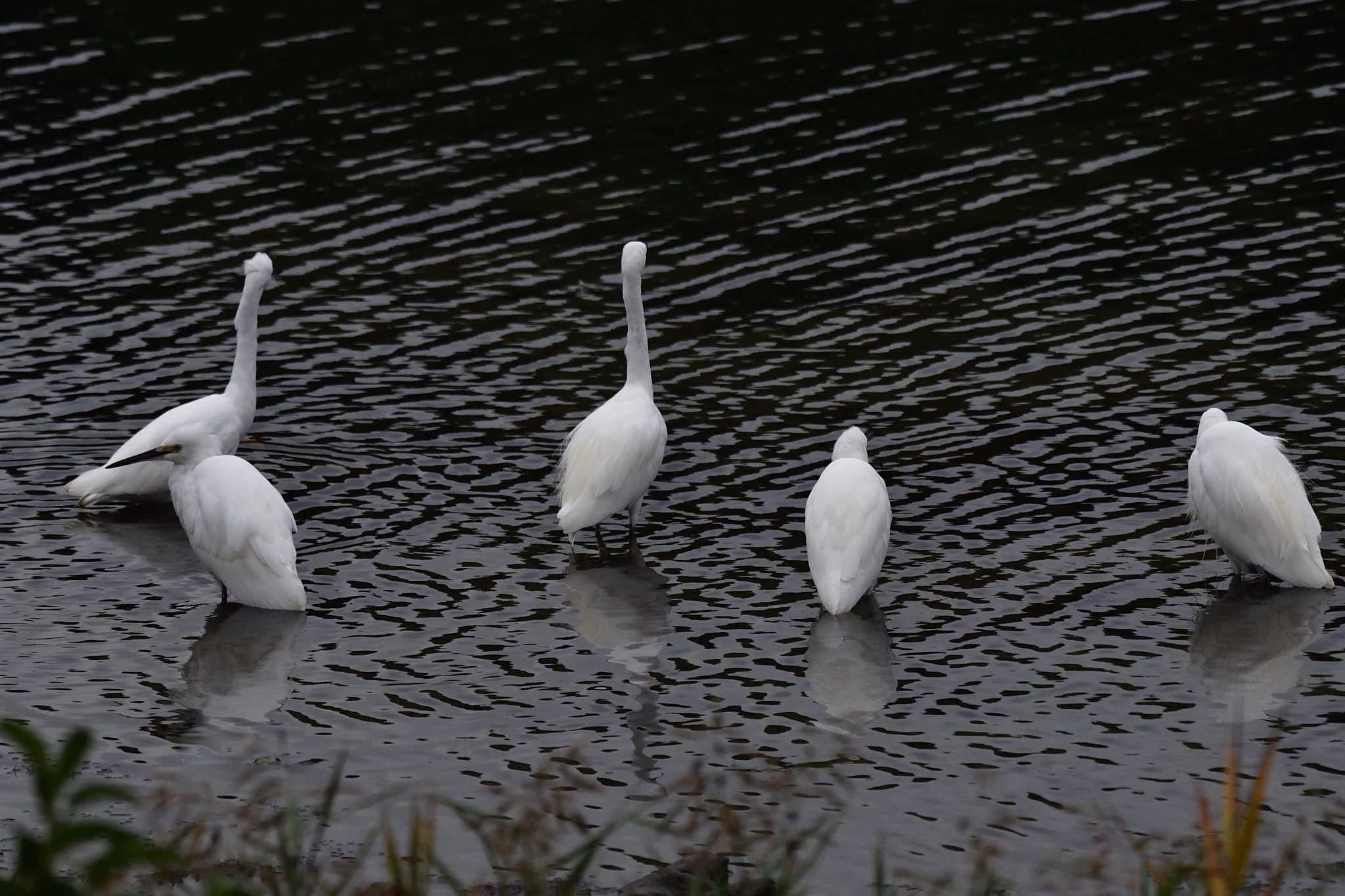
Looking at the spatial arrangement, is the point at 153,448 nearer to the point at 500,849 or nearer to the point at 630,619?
the point at 630,619

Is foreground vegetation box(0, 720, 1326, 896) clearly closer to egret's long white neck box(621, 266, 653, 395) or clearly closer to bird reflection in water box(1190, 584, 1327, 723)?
bird reflection in water box(1190, 584, 1327, 723)

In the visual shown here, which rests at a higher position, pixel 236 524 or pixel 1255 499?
pixel 236 524

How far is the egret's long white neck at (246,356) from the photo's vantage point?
1384 cm

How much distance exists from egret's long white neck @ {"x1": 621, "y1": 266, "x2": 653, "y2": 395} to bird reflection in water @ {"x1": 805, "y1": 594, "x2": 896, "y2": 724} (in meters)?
2.82

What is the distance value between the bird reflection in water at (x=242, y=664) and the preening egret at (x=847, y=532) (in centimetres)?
332

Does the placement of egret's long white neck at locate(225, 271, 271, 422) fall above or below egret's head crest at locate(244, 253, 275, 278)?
below

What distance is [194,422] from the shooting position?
13336mm

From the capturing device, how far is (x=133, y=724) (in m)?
9.84

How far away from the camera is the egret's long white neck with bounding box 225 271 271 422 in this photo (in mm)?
13836

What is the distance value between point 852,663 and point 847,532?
3.02ft

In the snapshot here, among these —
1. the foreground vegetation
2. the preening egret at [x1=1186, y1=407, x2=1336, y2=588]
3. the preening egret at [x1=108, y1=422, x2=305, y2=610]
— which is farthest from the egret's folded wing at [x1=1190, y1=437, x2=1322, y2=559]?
the preening egret at [x1=108, y1=422, x2=305, y2=610]

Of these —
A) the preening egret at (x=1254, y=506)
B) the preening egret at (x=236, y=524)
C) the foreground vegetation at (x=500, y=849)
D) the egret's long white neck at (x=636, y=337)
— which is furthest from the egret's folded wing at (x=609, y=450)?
the preening egret at (x=1254, y=506)

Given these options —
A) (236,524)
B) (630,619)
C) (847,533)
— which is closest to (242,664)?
(236,524)

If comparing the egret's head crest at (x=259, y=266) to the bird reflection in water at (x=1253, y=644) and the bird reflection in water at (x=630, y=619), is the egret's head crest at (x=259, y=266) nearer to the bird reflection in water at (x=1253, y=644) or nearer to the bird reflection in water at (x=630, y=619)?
the bird reflection in water at (x=630, y=619)
